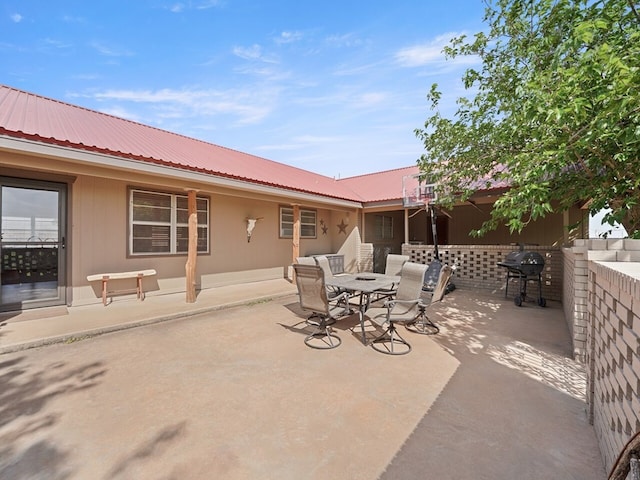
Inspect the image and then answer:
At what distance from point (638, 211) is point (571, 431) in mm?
3745

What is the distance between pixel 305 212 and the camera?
10.8 meters

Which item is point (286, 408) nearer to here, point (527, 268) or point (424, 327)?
point (424, 327)

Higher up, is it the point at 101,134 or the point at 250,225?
the point at 101,134

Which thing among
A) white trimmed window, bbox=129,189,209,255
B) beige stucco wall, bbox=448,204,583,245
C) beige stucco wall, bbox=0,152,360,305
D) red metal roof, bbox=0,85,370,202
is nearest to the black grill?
beige stucco wall, bbox=448,204,583,245

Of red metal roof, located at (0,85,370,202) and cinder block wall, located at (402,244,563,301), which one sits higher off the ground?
red metal roof, located at (0,85,370,202)

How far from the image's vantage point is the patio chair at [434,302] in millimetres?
4285

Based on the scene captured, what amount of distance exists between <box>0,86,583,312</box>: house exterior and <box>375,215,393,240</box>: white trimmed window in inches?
96.9

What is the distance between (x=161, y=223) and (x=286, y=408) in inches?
231

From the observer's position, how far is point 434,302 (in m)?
4.31

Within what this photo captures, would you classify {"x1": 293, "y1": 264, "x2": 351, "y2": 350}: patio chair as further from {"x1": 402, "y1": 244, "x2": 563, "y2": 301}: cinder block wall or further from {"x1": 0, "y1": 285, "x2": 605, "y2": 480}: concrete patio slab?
{"x1": 402, "y1": 244, "x2": 563, "y2": 301}: cinder block wall

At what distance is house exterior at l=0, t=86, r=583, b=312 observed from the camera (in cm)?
485

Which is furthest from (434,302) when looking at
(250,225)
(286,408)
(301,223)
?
(301,223)

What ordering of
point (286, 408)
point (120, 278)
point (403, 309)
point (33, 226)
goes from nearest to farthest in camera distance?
point (286, 408) < point (403, 309) < point (33, 226) < point (120, 278)

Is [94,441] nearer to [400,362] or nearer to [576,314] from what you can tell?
[400,362]
